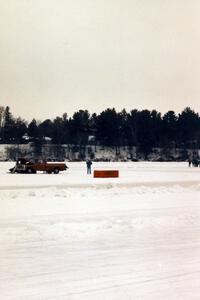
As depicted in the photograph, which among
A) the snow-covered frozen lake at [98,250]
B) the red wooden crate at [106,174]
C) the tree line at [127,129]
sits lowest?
the snow-covered frozen lake at [98,250]

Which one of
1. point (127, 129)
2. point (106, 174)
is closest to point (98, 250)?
point (106, 174)

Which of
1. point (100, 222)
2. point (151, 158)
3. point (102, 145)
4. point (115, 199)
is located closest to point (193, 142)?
point (151, 158)

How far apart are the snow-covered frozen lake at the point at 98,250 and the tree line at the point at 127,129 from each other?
90.3 metres

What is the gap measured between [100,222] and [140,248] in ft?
11.5

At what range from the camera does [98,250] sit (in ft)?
32.3

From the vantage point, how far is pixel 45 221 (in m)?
13.6

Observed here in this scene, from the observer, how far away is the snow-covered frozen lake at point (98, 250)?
7.05 metres

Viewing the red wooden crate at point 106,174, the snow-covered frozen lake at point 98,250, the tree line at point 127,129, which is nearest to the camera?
the snow-covered frozen lake at point 98,250

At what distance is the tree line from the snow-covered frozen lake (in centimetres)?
9033

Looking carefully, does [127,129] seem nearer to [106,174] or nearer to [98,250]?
[106,174]

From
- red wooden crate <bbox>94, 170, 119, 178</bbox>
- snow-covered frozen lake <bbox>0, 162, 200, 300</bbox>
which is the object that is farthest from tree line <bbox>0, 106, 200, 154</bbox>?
snow-covered frozen lake <bbox>0, 162, 200, 300</bbox>

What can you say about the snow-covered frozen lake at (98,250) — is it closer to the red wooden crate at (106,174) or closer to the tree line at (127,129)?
the red wooden crate at (106,174)

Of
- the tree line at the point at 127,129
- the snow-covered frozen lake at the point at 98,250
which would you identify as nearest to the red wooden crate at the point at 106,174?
the snow-covered frozen lake at the point at 98,250

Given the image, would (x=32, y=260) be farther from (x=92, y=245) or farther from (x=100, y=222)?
(x=100, y=222)
